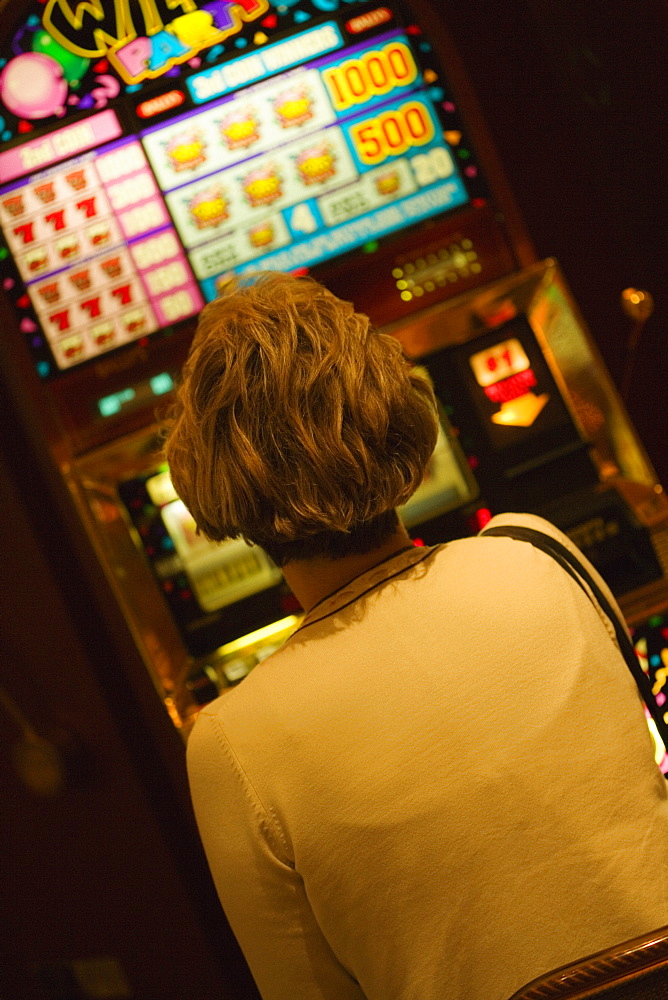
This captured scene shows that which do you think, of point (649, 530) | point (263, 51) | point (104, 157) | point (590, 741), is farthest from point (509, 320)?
point (590, 741)

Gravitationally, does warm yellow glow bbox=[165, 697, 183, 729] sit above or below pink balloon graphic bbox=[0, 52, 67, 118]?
below

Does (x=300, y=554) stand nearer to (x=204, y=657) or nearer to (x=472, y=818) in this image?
(x=472, y=818)

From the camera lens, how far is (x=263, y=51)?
1.84 metres

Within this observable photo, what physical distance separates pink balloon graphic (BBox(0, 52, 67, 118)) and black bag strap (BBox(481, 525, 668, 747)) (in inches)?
55.6

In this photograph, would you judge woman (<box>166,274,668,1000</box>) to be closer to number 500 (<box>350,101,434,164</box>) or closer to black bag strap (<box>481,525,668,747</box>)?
black bag strap (<box>481,525,668,747</box>)

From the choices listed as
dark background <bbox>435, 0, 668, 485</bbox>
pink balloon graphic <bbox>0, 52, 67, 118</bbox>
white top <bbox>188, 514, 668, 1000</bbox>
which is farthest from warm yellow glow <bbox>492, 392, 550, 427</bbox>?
pink balloon graphic <bbox>0, 52, 67, 118</bbox>

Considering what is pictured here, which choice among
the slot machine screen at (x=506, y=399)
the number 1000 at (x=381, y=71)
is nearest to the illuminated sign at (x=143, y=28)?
the number 1000 at (x=381, y=71)

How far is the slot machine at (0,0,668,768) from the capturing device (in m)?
1.83

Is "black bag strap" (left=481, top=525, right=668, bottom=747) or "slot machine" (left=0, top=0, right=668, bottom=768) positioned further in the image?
"slot machine" (left=0, top=0, right=668, bottom=768)

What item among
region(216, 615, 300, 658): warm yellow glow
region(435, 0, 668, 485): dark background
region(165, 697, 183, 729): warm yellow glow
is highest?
region(435, 0, 668, 485): dark background

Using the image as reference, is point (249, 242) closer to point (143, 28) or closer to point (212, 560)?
point (143, 28)

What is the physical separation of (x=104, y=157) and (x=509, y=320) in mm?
961

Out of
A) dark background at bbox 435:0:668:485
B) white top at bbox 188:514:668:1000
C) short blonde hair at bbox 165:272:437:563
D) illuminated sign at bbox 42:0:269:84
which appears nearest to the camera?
white top at bbox 188:514:668:1000

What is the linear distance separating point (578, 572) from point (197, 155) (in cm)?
130
